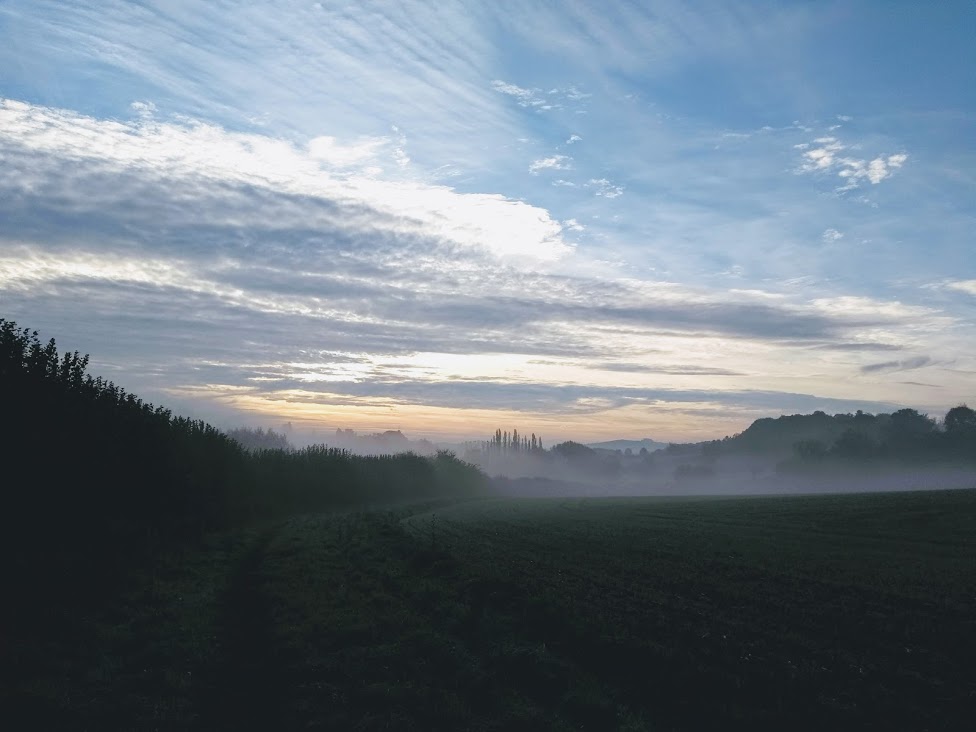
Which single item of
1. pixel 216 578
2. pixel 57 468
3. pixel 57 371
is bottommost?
pixel 216 578

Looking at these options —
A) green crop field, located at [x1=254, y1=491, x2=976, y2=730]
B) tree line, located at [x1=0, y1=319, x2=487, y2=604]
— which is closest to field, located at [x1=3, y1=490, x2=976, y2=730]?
green crop field, located at [x1=254, y1=491, x2=976, y2=730]

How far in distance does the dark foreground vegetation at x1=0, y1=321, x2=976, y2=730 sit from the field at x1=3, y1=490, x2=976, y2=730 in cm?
7

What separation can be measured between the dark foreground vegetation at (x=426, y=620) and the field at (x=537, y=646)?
0.07m

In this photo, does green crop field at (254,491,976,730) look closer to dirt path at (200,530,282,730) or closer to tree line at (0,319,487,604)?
dirt path at (200,530,282,730)

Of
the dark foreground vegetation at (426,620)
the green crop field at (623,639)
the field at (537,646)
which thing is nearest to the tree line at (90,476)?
the dark foreground vegetation at (426,620)

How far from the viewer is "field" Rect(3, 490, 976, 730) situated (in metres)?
11.1

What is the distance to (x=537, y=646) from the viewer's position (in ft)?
48.3

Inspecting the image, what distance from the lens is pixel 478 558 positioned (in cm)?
2869

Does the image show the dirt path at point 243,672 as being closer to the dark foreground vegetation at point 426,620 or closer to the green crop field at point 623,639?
the dark foreground vegetation at point 426,620

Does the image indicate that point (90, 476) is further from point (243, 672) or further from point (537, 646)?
point (537, 646)

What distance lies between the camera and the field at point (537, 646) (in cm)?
1105

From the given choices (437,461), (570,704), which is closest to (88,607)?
(570,704)

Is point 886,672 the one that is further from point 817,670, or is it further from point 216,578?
point 216,578

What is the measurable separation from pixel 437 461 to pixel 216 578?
145097 millimetres
